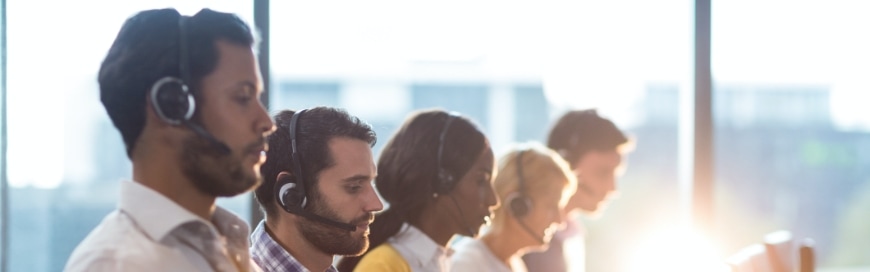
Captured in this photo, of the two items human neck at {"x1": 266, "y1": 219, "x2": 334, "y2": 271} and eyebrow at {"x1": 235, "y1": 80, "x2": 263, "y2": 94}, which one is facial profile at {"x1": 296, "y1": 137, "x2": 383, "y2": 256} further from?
eyebrow at {"x1": 235, "y1": 80, "x2": 263, "y2": 94}

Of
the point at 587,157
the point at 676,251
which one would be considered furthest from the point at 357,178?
the point at 676,251

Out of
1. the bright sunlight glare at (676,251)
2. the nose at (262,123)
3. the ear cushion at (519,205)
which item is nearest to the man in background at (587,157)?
the bright sunlight glare at (676,251)

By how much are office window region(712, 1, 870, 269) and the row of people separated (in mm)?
718

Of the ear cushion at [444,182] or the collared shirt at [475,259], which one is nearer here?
the ear cushion at [444,182]

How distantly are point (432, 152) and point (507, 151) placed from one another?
21.8 inches

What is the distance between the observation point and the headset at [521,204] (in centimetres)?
271

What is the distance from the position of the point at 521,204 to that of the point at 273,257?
1.00 meters

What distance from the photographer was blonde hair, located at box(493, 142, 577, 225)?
2.77 meters

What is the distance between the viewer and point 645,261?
403cm

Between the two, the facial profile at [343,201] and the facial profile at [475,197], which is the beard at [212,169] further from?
the facial profile at [475,197]

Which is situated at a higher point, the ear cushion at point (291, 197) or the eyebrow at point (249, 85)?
the eyebrow at point (249, 85)

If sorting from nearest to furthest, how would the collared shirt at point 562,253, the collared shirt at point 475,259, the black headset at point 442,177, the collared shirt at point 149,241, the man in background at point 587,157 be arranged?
the collared shirt at point 149,241 < the black headset at point 442,177 < the collared shirt at point 475,259 < the collared shirt at point 562,253 < the man in background at point 587,157

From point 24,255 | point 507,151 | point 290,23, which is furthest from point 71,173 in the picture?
point 507,151

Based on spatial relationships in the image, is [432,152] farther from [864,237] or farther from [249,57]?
[864,237]
